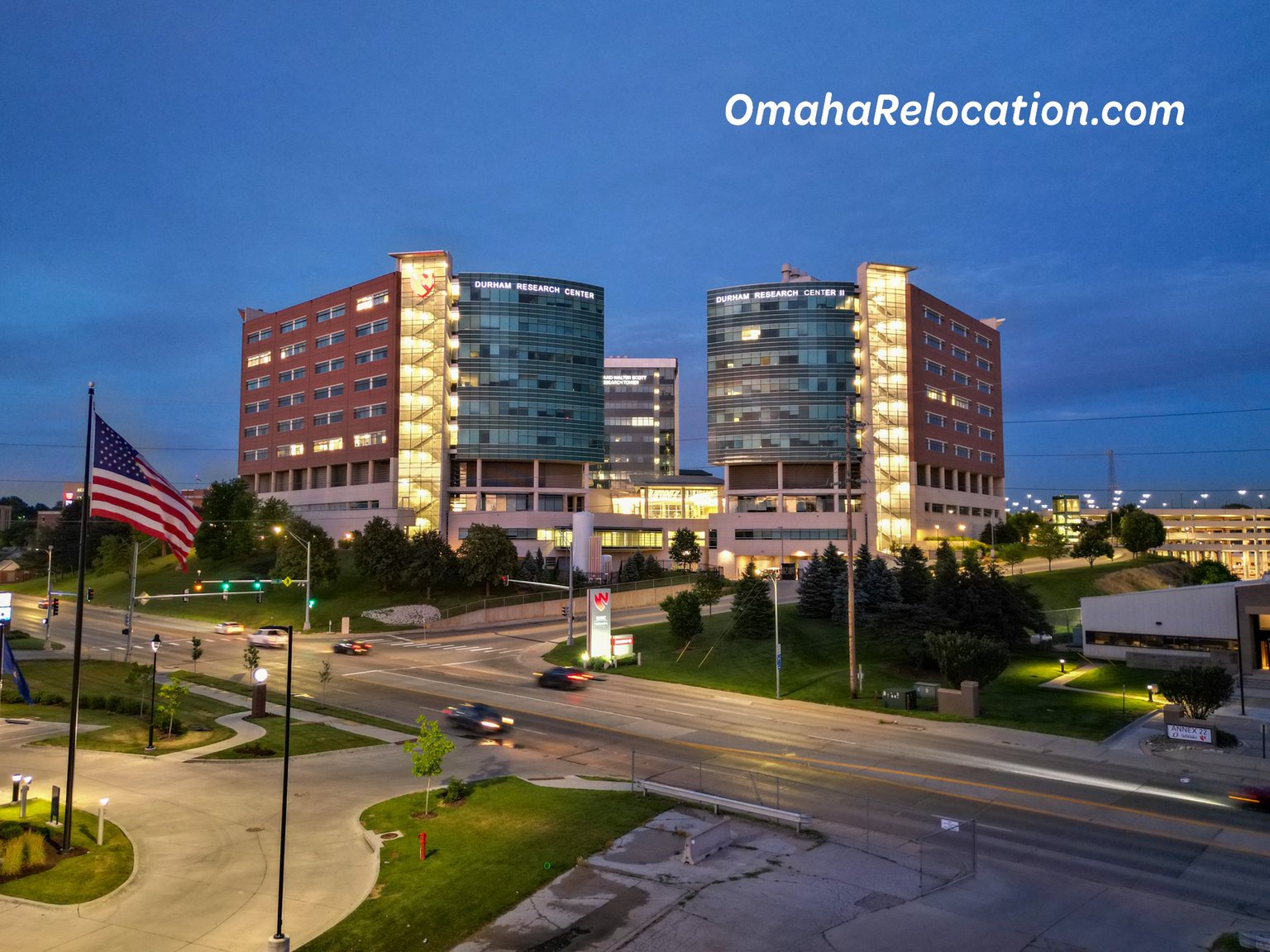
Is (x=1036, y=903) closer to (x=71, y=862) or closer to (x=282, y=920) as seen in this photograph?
(x=282, y=920)

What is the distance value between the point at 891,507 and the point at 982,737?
85798 millimetres

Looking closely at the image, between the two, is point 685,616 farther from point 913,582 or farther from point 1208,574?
point 1208,574

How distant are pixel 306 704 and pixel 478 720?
1109cm

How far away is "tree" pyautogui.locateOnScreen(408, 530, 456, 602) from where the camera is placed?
7994cm

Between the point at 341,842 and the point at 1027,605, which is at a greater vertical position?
the point at 1027,605

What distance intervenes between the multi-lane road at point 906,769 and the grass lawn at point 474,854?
13.2 feet

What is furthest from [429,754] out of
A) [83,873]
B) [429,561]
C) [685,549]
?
[685,549]

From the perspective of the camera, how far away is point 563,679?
4550 cm

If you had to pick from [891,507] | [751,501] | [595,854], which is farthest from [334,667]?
[891,507]

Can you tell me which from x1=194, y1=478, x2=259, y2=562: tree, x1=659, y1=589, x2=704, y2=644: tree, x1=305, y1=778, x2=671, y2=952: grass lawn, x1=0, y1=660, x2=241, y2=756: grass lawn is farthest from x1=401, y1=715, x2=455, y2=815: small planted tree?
x1=194, y1=478, x2=259, y2=562: tree

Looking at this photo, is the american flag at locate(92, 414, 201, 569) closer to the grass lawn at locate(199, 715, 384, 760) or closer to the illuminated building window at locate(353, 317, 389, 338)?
the grass lawn at locate(199, 715, 384, 760)

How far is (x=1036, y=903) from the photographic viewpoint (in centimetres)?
1686

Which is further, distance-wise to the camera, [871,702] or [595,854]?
[871,702]

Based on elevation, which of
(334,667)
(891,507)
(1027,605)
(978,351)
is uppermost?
(978,351)
